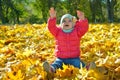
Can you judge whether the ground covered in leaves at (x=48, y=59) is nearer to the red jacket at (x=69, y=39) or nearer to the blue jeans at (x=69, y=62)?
the blue jeans at (x=69, y=62)

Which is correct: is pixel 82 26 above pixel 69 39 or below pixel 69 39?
above

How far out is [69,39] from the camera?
5.93m

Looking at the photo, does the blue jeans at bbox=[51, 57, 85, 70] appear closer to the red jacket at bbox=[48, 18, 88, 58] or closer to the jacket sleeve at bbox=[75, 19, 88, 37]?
the red jacket at bbox=[48, 18, 88, 58]

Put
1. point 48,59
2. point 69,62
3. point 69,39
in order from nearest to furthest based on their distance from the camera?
point 69,62 → point 69,39 → point 48,59

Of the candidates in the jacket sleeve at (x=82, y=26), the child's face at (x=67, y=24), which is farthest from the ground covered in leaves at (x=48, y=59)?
the child's face at (x=67, y=24)

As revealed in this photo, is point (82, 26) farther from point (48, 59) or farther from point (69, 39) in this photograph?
point (48, 59)

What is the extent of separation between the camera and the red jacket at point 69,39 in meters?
5.87

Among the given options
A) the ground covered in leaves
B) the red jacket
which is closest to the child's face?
the red jacket

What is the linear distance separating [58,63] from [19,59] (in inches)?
51.4

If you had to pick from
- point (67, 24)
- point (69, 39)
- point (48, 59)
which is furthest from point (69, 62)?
point (48, 59)

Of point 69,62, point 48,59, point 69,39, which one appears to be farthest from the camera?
point 48,59

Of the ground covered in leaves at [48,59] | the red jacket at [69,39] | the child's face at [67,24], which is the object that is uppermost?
the child's face at [67,24]

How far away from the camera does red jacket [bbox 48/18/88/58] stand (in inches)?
231

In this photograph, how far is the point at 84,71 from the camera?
4.86m
